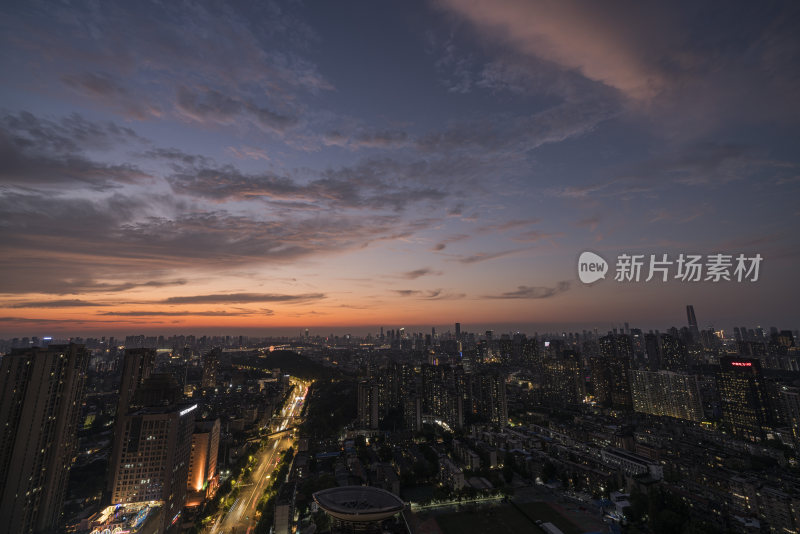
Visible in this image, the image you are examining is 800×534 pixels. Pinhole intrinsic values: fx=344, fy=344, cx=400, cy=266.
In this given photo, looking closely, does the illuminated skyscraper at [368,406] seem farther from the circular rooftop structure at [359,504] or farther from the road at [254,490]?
the circular rooftop structure at [359,504]

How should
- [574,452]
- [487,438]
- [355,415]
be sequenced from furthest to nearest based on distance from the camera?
1. [355,415]
2. [487,438]
3. [574,452]

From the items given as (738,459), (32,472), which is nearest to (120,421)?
(32,472)

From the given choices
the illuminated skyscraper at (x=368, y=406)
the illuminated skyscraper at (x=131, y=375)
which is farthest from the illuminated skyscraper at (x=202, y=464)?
the illuminated skyscraper at (x=368, y=406)

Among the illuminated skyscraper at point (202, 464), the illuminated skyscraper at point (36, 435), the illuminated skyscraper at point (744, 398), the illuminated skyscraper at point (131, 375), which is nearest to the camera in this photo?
the illuminated skyscraper at point (36, 435)

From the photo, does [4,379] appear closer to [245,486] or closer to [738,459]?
[245,486]

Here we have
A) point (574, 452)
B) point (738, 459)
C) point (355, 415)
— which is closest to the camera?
point (738, 459)

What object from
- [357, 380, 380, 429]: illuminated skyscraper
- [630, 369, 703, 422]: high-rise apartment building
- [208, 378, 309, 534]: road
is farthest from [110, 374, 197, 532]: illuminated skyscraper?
[630, 369, 703, 422]: high-rise apartment building

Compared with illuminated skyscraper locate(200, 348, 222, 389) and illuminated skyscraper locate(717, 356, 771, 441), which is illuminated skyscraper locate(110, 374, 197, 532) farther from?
illuminated skyscraper locate(717, 356, 771, 441)
